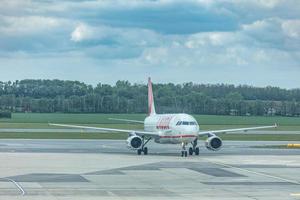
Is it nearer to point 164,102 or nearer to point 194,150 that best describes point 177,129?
point 194,150

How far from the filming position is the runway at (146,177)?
27266mm

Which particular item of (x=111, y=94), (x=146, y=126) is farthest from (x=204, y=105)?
(x=146, y=126)

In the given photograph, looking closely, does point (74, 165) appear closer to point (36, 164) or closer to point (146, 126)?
point (36, 164)

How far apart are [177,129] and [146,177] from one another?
18.7 metres

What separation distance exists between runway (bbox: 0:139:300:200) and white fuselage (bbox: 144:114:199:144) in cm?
251

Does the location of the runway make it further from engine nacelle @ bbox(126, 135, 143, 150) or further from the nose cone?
engine nacelle @ bbox(126, 135, 143, 150)

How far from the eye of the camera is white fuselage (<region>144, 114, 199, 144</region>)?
51.9m

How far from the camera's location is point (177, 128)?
5250cm

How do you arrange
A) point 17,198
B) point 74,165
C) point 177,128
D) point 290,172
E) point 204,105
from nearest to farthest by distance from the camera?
point 17,198 < point 290,172 < point 74,165 < point 177,128 < point 204,105

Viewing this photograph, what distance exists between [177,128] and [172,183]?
2128 cm

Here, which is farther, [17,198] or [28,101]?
[28,101]

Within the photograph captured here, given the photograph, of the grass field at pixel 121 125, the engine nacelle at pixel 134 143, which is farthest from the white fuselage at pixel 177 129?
the grass field at pixel 121 125

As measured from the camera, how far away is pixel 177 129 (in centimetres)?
5244

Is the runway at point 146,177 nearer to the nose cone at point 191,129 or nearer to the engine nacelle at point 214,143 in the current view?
the nose cone at point 191,129
